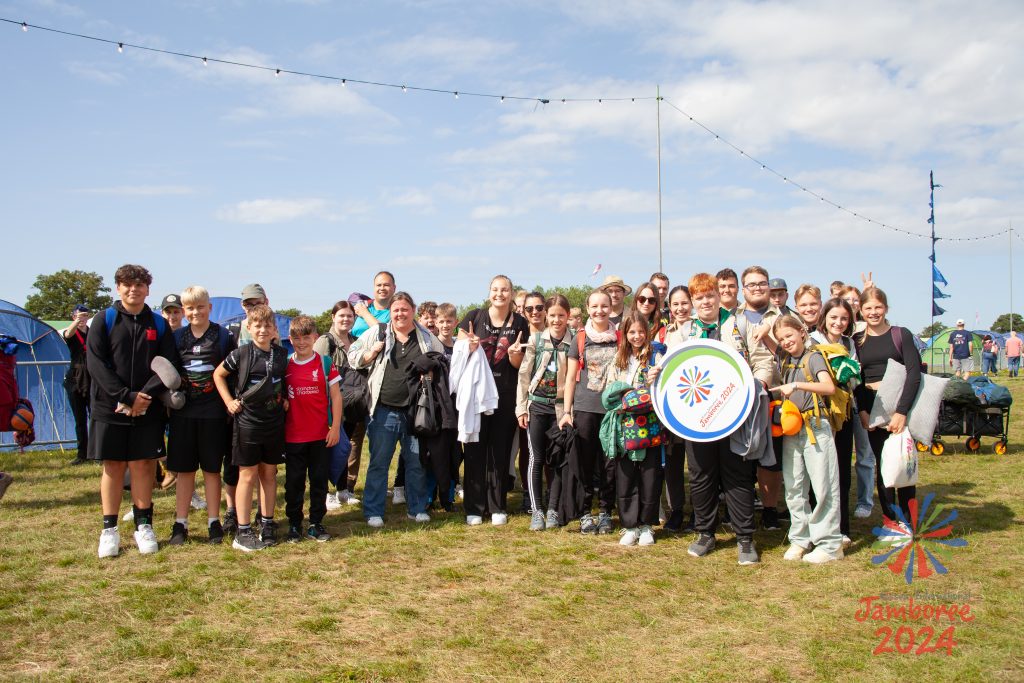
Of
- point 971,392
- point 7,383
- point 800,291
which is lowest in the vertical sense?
point 971,392

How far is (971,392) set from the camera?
31.4 ft

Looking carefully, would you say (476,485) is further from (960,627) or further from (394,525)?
(960,627)

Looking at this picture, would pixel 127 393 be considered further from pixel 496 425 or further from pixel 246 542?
pixel 496 425

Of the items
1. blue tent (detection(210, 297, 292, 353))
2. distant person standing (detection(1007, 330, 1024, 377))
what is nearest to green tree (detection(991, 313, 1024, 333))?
distant person standing (detection(1007, 330, 1024, 377))

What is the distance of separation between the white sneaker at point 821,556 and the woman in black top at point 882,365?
3.33 ft

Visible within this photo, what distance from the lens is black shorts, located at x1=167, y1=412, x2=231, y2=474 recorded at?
5336 millimetres

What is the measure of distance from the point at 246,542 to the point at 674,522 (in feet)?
11.1

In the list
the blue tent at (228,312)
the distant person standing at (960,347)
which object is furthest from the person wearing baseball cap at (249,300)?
the distant person standing at (960,347)

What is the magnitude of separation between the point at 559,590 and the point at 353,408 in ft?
9.12

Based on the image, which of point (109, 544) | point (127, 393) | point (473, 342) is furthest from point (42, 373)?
point (473, 342)

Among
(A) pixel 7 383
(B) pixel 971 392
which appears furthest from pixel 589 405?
(B) pixel 971 392

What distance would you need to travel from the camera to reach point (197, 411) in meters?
5.37

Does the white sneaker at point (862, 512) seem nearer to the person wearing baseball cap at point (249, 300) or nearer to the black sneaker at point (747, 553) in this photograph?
the black sneaker at point (747, 553)

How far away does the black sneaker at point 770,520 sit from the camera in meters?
5.86
